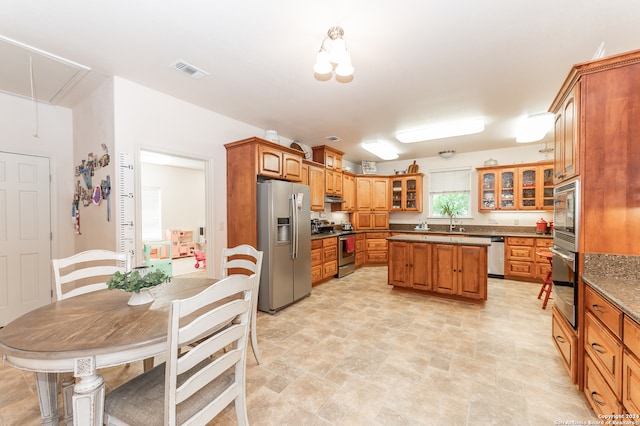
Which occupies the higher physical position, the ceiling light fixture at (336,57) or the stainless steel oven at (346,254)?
the ceiling light fixture at (336,57)

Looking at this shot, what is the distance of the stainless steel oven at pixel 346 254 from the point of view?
538 centimetres

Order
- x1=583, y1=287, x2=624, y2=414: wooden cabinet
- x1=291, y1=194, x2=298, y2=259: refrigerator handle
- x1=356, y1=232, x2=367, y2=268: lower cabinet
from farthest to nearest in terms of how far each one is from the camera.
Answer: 1. x1=356, y1=232, x2=367, y2=268: lower cabinet
2. x1=291, y1=194, x2=298, y2=259: refrigerator handle
3. x1=583, y1=287, x2=624, y2=414: wooden cabinet

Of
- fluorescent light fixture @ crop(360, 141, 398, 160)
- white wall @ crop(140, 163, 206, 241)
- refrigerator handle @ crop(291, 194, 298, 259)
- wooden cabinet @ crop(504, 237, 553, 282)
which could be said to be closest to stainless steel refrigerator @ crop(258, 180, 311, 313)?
refrigerator handle @ crop(291, 194, 298, 259)

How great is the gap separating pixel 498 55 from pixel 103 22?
3.15 metres

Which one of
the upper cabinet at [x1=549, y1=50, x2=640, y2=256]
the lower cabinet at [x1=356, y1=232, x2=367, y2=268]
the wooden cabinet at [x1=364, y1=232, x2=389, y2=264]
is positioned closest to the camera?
the upper cabinet at [x1=549, y1=50, x2=640, y2=256]

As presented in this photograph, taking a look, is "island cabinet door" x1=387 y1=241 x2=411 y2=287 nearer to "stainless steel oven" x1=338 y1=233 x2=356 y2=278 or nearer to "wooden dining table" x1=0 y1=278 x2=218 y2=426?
"stainless steel oven" x1=338 y1=233 x2=356 y2=278

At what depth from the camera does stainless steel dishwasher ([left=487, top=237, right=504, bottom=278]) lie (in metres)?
5.18

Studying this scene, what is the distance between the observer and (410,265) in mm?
4188

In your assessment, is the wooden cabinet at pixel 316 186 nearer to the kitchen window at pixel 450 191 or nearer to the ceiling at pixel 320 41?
the ceiling at pixel 320 41

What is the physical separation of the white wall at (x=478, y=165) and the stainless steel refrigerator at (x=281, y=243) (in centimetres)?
380

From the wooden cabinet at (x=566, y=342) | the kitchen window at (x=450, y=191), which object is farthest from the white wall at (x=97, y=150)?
the kitchen window at (x=450, y=191)

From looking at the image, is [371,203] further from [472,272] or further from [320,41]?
[320,41]

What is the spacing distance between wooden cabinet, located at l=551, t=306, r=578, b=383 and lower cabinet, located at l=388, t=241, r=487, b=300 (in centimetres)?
132

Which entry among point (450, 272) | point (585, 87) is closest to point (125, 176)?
point (585, 87)
